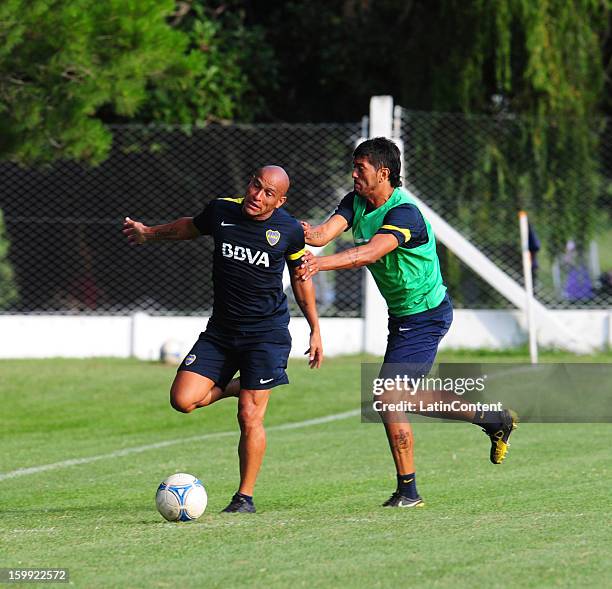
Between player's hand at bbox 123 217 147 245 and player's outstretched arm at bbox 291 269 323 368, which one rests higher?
player's hand at bbox 123 217 147 245

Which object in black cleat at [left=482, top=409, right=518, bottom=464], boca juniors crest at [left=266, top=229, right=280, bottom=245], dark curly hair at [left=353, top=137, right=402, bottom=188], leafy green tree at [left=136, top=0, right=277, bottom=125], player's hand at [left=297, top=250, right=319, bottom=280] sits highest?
leafy green tree at [left=136, top=0, right=277, bottom=125]

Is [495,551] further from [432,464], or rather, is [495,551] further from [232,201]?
[432,464]

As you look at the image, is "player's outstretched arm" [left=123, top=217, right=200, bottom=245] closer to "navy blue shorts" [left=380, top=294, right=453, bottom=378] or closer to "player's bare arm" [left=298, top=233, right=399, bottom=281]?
"player's bare arm" [left=298, top=233, right=399, bottom=281]

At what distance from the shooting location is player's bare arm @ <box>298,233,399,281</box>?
6.66 metres

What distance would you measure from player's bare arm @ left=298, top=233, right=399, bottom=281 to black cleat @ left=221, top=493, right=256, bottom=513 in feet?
4.15

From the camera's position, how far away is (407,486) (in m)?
7.10

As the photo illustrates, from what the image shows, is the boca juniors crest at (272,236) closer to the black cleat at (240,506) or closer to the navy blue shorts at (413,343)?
the navy blue shorts at (413,343)

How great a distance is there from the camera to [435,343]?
734 cm

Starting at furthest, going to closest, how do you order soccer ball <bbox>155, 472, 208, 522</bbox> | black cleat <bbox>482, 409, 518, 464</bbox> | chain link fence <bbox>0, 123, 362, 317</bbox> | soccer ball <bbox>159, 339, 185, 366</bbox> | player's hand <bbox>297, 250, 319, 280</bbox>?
chain link fence <bbox>0, 123, 362, 317</bbox>, soccer ball <bbox>159, 339, 185, 366</bbox>, black cleat <bbox>482, 409, 518, 464</bbox>, player's hand <bbox>297, 250, 319, 280</bbox>, soccer ball <bbox>155, 472, 208, 522</bbox>

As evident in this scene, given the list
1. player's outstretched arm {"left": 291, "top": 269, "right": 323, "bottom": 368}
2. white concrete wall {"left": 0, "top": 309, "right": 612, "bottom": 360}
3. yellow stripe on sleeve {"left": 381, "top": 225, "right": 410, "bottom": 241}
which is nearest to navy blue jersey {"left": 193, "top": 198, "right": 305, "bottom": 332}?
player's outstretched arm {"left": 291, "top": 269, "right": 323, "bottom": 368}

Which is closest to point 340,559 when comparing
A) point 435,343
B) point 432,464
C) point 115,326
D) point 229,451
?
point 435,343

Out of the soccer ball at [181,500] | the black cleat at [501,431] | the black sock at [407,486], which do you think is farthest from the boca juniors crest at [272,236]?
the black cleat at [501,431]

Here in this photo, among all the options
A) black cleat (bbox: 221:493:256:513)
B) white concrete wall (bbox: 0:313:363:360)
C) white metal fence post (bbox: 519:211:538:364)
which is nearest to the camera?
black cleat (bbox: 221:493:256:513)

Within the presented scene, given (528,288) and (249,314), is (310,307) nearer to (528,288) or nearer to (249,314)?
(249,314)
